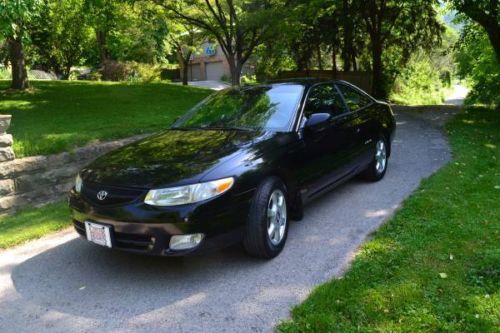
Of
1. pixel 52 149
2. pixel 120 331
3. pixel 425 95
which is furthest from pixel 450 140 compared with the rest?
pixel 425 95

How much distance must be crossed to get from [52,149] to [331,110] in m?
3.71

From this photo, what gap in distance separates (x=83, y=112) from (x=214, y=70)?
35481 millimetres

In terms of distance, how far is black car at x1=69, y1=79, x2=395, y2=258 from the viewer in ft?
12.0

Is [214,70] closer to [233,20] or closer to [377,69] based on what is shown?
[377,69]

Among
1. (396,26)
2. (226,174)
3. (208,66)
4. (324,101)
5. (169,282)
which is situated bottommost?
(169,282)

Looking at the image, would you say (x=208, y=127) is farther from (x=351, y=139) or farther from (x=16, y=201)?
(x=16, y=201)

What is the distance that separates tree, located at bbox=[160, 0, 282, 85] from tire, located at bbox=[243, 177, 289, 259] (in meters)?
11.1

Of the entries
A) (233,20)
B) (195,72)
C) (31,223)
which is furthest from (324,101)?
(195,72)

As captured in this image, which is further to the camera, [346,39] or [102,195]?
[346,39]

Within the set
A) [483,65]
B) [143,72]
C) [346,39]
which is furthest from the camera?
[143,72]

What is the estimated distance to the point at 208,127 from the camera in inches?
197

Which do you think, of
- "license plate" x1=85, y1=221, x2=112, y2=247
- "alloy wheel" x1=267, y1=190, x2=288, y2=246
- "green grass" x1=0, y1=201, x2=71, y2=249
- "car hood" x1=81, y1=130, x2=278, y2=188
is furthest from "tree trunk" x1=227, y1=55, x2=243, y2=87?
"license plate" x1=85, y1=221, x2=112, y2=247

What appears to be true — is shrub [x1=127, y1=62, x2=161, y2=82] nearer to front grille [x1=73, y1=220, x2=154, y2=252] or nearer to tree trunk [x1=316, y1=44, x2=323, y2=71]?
tree trunk [x1=316, y1=44, x2=323, y2=71]

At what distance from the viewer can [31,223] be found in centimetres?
545
